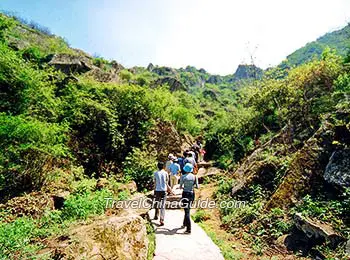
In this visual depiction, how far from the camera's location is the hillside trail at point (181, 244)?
5.46m

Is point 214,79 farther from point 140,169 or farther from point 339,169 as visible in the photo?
point 339,169

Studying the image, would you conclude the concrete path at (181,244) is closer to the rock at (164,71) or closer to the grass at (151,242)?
the grass at (151,242)

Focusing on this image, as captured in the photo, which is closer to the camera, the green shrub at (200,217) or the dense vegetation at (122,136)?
the dense vegetation at (122,136)

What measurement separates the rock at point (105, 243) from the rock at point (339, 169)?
5.30m

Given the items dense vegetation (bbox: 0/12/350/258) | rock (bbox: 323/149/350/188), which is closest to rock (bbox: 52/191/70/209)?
dense vegetation (bbox: 0/12/350/258)

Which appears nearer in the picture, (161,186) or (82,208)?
(161,186)

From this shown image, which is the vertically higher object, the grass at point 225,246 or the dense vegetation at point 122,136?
the dense vegetation at point 122,136

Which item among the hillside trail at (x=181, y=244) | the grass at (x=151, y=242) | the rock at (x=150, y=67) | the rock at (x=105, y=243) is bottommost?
the hillside trail at (x=181, y=244)

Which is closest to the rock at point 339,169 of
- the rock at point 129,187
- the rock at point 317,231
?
the rock at point 317,231

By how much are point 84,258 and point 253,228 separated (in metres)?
5.17

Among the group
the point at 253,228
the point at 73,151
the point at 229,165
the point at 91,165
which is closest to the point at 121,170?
the point at 91,165

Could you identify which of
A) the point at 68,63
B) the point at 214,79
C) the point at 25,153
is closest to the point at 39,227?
the point at 25,153

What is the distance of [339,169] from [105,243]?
20.7 ft

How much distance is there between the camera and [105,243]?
168 inches
